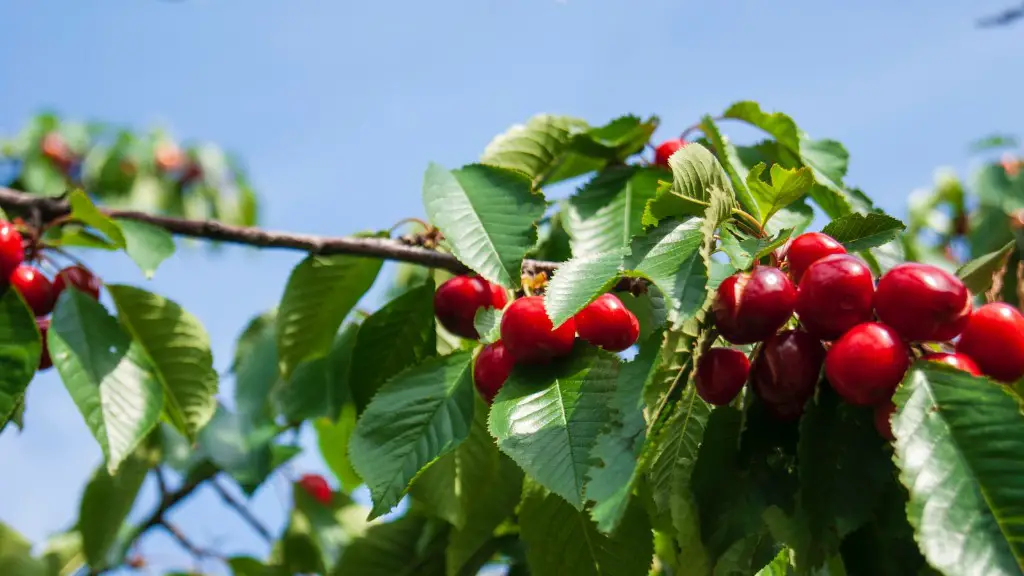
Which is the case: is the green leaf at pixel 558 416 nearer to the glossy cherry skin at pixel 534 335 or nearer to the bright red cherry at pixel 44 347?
the glossy cherry skin at pixel 534 335

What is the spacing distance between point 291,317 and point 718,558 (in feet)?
3.34

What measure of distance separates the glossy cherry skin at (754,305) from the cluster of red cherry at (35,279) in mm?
1106

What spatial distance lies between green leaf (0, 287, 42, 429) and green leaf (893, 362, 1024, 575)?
117 cm

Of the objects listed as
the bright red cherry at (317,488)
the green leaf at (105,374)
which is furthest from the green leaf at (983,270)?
the bright red cherry at (317,488)

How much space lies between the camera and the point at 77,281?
1.67m

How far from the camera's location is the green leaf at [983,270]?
120 centimetres

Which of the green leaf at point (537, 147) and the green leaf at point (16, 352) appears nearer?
the green leaf at point (16, 352)

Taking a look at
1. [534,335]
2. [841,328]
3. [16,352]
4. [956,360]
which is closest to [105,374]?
[16,352]

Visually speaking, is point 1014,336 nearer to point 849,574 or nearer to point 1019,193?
point 849,574

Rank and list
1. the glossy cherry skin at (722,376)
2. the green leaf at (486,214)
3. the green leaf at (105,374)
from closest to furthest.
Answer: the glossy cherry skin at (722,376) → the green leaf at (486,214) → the green leaf at (105,374)

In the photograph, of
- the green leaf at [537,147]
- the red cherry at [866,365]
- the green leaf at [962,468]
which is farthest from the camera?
the green leaf at [537,147]

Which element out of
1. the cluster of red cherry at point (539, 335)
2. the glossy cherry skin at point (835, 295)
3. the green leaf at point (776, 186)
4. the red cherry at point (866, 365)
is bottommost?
the cluster of red cherry at point (539, 335)

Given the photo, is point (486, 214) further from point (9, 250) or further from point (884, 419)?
point (9, 250)

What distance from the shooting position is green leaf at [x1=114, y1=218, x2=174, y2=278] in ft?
5.39
